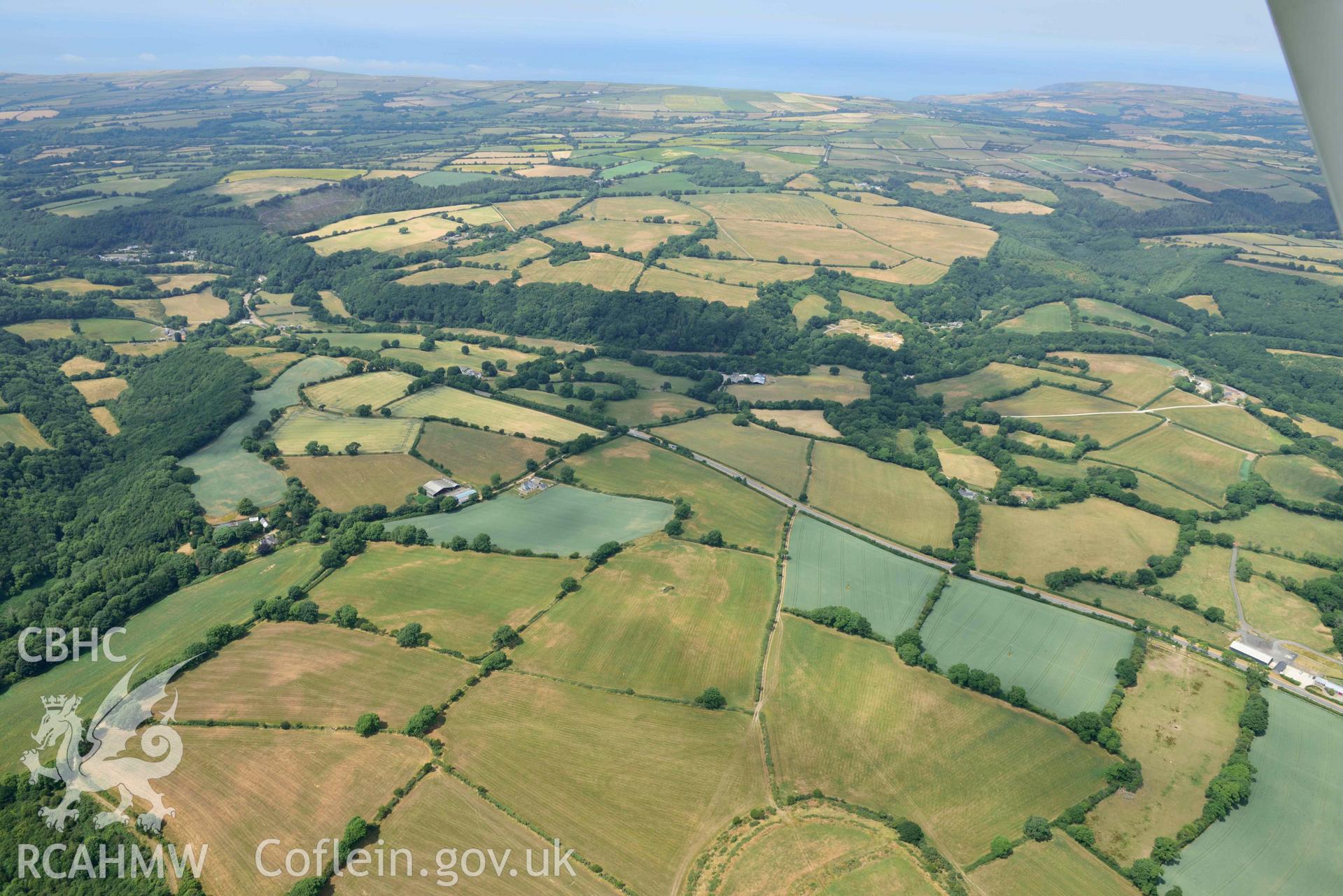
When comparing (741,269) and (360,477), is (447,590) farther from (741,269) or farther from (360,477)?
(741,269)

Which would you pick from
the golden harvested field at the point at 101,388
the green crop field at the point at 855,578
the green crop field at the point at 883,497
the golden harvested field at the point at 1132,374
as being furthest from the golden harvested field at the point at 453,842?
the golden harvested field at the point at 1132,374

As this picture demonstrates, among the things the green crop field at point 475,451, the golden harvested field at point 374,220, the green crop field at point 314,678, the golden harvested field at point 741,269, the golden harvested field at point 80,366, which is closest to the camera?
the green crop field at point 314,678

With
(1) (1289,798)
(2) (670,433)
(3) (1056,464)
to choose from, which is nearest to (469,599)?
(2) (670,433)

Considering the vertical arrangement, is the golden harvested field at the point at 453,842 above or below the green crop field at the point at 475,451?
below

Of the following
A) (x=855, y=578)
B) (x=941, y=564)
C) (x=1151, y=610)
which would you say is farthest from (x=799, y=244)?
(x=1151, y=610)

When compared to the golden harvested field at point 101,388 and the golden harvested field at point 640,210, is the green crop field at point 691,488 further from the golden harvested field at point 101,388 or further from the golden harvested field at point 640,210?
the golden harvested field at point 640,210

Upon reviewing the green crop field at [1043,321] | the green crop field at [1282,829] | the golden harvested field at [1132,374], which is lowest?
the green crop field at [1282,829]

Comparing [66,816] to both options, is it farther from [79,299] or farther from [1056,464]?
[79,299]
